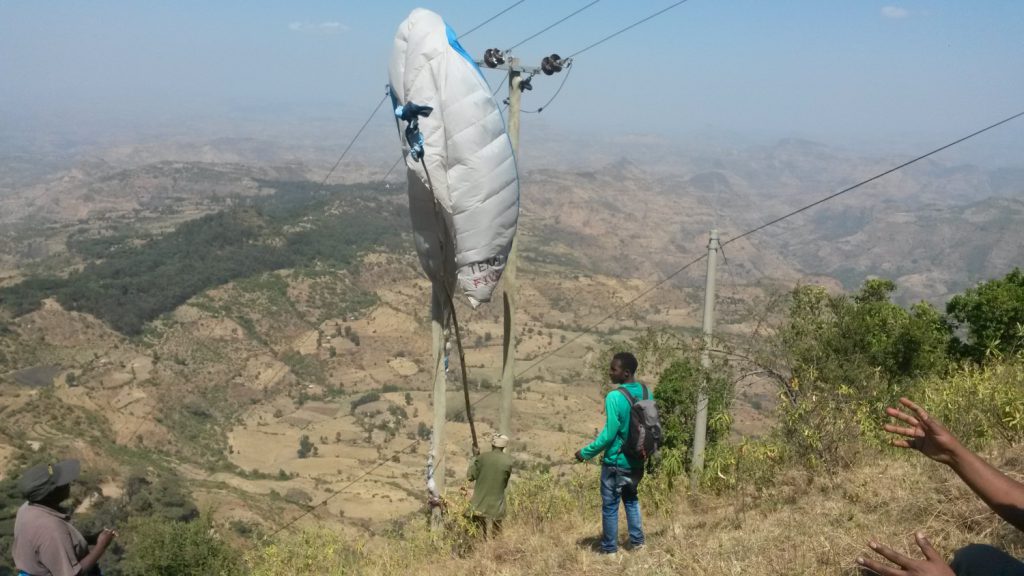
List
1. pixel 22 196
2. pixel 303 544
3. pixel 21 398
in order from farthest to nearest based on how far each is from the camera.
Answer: pixel 22 196 < pixel 21 398 < pixel 303 544

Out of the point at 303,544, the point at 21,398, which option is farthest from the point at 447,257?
the point at 21,398

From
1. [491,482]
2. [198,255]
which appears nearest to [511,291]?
[491,482]

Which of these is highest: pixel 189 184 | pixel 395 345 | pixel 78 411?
pixel 189 184

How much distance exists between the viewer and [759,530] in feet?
15.8

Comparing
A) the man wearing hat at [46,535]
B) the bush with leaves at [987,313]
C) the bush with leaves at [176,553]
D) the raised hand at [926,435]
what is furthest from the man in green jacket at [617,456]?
the bush with leaves at [176,553]

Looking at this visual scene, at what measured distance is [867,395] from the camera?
7.30 meters

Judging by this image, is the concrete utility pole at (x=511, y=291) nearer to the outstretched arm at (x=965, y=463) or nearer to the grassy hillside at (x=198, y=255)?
the outstretched arm at (x=965, y=463)

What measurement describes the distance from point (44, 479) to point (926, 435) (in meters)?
4.41

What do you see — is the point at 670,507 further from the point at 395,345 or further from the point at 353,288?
the point at 353,288

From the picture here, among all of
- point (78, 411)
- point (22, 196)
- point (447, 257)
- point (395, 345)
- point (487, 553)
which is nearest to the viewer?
point (487, 553)

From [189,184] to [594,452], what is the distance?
171 m

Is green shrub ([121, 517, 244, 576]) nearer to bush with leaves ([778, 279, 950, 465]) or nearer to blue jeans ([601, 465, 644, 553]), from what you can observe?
bush with leaves ([778, 279, 950, 465])

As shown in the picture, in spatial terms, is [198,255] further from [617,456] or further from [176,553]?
[617,456]

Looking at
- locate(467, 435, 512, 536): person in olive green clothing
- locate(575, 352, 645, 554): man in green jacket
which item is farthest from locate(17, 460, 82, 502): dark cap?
locate(575, 352, 645, 554): man in green jacket
